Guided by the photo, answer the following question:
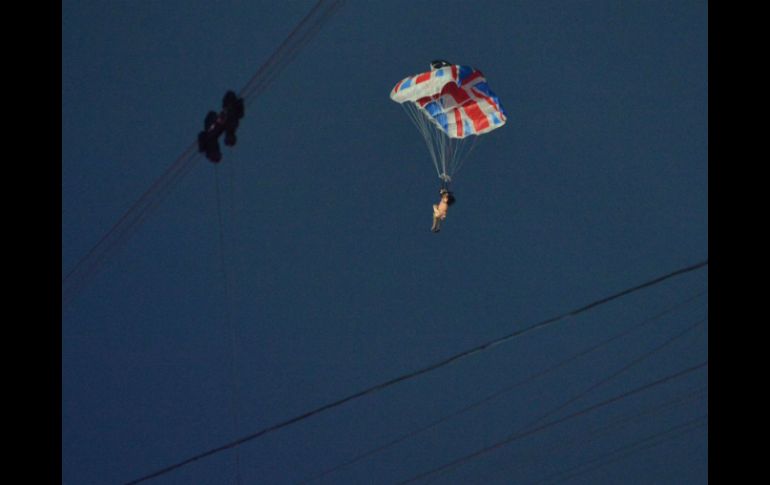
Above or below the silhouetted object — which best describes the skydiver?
below

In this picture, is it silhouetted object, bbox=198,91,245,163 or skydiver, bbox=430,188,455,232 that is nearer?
skydiver, bbox=430,188,455,232

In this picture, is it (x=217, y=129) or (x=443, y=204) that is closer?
(x=443, y=204)

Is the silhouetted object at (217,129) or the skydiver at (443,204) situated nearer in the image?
the skydiver at (443,204)

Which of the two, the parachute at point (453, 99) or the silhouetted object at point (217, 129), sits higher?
the silhouetted object at point (217, 129)

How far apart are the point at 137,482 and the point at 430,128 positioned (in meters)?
10.3

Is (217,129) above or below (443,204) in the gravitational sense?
above

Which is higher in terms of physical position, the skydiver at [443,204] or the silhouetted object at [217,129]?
the silhouetted object at [217,129]
